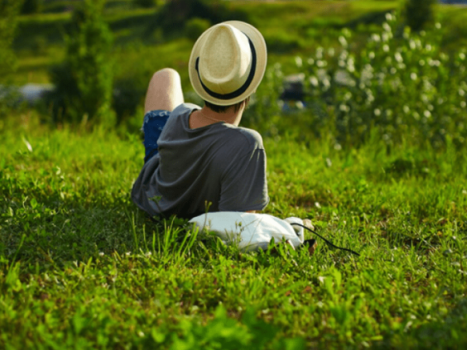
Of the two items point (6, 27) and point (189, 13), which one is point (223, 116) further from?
point (189, 13)

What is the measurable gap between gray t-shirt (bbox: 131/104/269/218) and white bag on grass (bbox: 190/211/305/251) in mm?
74

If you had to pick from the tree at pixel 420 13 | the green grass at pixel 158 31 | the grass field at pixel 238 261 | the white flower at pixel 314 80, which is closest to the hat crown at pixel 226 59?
the grass field at pixel 238 261

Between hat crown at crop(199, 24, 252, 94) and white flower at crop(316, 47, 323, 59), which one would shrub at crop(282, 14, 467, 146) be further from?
hat crown at crop(199, 24, 252, 94)

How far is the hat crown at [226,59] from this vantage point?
8.21ft

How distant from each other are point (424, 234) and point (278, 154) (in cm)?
221

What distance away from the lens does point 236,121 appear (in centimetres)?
279

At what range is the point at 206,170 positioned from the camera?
108 inches

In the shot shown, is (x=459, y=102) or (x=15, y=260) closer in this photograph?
(x=15, y=260)

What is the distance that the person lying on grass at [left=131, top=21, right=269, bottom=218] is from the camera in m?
2.55

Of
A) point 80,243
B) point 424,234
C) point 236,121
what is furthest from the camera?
point 424,234

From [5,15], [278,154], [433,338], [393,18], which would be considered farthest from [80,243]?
[5,15]

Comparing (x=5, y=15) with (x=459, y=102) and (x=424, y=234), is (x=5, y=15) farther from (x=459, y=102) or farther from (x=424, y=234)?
(x=424, y=234)

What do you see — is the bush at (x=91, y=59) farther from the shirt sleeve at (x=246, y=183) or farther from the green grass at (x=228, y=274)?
the shirt sleeve at (x=246, y=183)

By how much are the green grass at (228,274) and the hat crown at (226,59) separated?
2.84 feet
